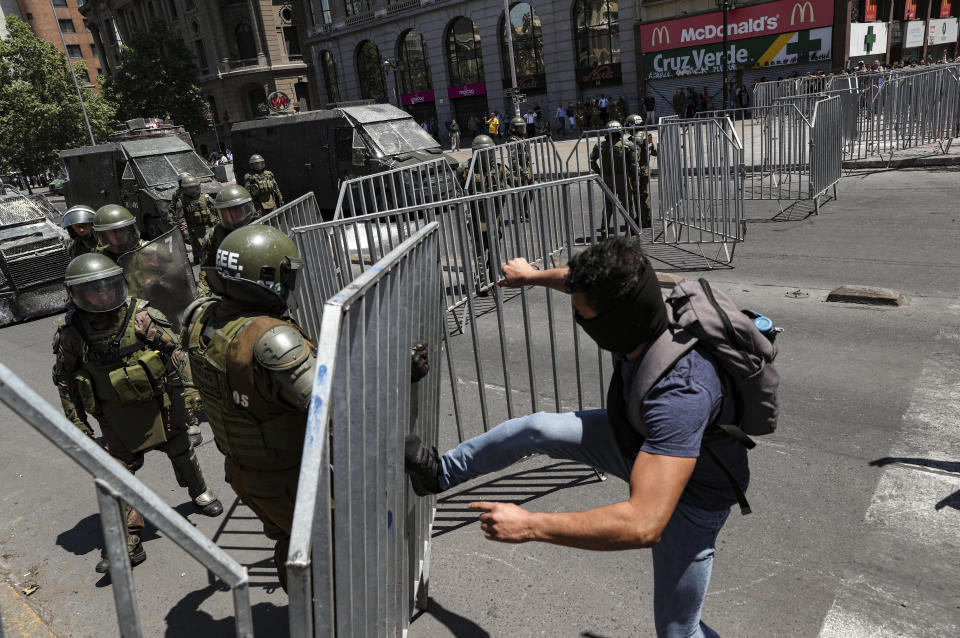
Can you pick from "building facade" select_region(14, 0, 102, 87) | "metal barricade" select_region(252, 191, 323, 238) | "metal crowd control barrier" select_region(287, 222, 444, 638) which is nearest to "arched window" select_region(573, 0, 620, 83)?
"metal barricade" select_region(252, 191, 323, 238)

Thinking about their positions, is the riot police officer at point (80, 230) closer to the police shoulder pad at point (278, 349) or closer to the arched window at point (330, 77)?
the police shoulder pad at point (278, 349)

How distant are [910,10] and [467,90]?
879 inches

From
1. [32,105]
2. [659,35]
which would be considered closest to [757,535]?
[659,35]

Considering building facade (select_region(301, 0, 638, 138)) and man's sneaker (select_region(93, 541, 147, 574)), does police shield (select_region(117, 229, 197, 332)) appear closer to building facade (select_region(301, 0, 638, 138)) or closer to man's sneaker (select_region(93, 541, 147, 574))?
man's sneaker (select_region(93, 541, 147, 574))

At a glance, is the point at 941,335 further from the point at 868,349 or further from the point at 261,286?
the point at 261,286

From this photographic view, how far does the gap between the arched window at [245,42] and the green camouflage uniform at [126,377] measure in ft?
178

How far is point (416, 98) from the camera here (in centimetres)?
4209

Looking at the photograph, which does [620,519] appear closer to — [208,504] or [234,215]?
[208,504]

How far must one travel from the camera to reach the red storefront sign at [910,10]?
105 feet

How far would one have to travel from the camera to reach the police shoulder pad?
8.00 ft

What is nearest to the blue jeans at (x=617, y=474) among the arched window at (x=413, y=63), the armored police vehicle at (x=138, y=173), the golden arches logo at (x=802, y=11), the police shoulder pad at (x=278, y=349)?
the police shoulder pad at (x=278, y=349)

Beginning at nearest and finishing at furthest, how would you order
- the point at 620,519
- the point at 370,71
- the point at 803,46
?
1. the point at 620,519
2. the point at 803,46
3. the point at 370,71

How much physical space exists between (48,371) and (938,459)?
8.64 meters

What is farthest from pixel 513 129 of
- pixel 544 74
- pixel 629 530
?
pixel 544 74
